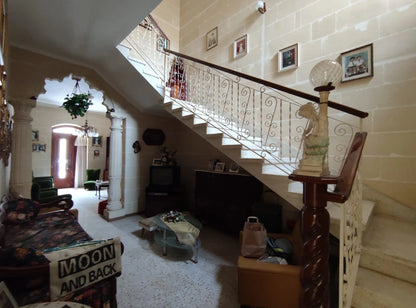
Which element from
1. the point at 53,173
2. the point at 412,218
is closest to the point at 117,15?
the point at 412,218

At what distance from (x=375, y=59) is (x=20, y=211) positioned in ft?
15.4

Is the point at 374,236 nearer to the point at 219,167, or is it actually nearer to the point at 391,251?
the point at 391,251

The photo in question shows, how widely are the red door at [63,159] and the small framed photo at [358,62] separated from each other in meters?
9.02

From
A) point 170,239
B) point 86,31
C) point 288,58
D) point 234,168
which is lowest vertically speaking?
point 170,239

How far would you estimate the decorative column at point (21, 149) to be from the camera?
9.39 ft

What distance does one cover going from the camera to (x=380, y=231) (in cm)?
171

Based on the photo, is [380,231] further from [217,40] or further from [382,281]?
[217,40]

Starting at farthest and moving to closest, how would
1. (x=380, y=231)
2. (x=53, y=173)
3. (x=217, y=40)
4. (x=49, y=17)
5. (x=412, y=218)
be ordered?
(x=53, y=173), (x=217, y=40), (x=49, y=17), (x=412, y=218), (x=380, y=231)

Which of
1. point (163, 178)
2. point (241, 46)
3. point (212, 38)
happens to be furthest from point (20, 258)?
point (212, 38)

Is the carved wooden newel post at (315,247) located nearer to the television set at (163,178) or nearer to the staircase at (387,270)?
→ the staircase at (387,270)

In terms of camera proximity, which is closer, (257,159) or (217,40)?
(257,159)

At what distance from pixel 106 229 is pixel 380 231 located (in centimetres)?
398

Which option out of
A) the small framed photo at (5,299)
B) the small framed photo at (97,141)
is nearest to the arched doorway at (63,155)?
the small framed photo at (97,141)

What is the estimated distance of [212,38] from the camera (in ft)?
13.1
